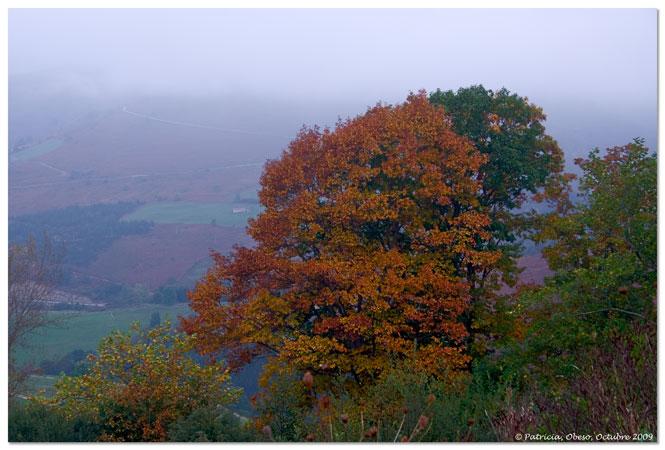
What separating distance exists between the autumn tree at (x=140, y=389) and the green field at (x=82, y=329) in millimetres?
3764

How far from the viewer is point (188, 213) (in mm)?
19000

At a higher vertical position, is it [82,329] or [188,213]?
[188,213]

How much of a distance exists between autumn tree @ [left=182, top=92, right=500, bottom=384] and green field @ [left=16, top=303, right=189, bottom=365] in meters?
2.79

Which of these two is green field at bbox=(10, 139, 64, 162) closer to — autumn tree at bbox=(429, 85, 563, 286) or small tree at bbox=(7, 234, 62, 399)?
small tree at bbox=(7, 234, 62, 399)

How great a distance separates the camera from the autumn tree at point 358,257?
14086 mm

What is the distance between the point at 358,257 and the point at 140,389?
17.1 ft

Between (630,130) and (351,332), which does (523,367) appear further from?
(630,130)

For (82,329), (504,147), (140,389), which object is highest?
(504,147)

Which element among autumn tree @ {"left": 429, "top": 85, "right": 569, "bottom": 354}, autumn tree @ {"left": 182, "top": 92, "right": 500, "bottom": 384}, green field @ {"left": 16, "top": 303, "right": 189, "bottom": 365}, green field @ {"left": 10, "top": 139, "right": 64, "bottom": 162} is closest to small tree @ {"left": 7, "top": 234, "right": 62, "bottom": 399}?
green field @ {"left": 16, "top": 303, "right": 189, "bottom": 365}

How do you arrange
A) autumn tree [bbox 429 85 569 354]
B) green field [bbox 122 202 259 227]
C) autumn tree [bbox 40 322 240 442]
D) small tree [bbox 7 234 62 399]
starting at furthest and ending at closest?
green field [bbox 122 202 259 227]
autumn tree [bbox 429 85 569 354]
small tree [bbox 7 234 62 399]
autumn tree [bbox 40 322 240 442]

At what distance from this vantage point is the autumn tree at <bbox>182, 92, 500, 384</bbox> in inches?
555

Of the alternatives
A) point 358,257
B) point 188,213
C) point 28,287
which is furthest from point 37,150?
point 358,257

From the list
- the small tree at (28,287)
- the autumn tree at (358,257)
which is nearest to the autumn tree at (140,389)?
the autumn tree at (358,257)

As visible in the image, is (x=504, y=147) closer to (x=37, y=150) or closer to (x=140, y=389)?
(x=140, y=389)
